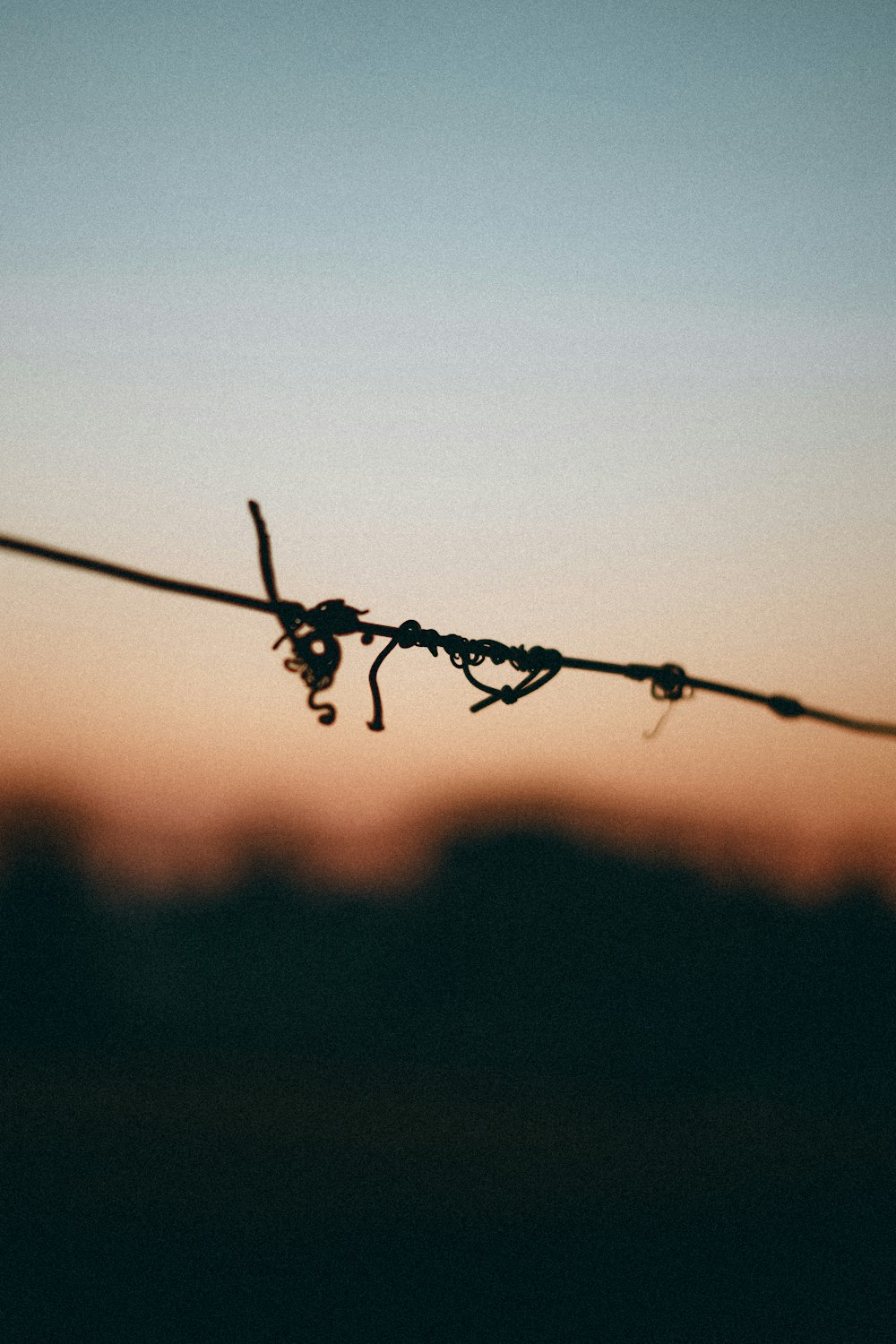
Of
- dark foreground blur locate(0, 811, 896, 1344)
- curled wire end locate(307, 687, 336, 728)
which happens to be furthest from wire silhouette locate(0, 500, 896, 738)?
dark foreground blur locate(0, 811, 896, 1344)

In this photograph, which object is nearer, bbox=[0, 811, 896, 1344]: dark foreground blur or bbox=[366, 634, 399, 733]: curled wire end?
bbox=[366, 634, 399, 733]: curled wire end

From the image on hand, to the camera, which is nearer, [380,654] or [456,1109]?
[380,654]

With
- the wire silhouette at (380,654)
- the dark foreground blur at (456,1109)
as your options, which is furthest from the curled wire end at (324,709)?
the dark foreground blur at (456,1109)

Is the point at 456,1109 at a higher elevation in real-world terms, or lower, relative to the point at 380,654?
lower

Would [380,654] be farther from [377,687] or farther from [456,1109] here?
[456,1109]

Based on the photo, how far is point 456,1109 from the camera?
21484 mm

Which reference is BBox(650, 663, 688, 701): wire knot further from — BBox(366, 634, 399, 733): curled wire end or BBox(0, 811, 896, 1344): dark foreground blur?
BBox(0, 811, 896, 1344): dark foreground blur

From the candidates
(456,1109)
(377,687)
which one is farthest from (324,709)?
(456,1109)

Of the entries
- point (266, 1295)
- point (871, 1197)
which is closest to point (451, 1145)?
point (871, 1197)

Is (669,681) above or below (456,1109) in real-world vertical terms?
above

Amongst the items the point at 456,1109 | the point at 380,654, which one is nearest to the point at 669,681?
the point at 380,654

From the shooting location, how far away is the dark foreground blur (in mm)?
9906

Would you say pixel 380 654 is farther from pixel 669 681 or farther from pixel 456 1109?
pixel 456 1109

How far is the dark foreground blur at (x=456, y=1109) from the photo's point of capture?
991 centimetres
